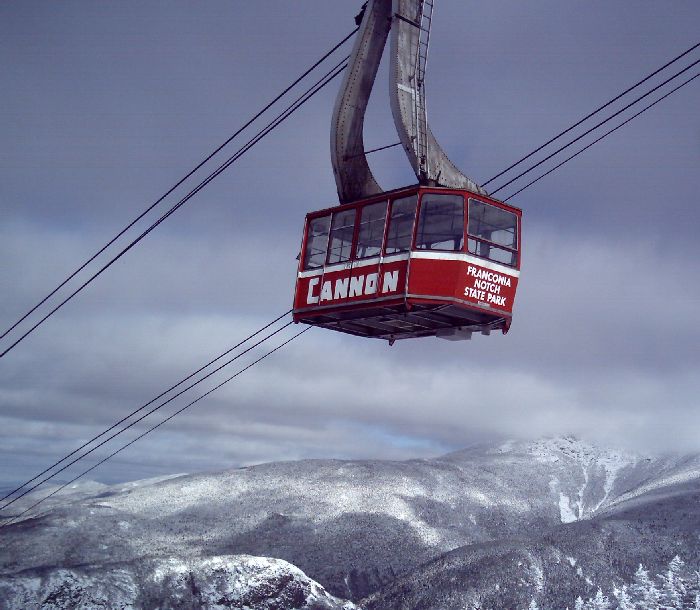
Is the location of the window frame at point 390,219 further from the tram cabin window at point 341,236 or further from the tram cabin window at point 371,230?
the tram cabin window at point 341,236

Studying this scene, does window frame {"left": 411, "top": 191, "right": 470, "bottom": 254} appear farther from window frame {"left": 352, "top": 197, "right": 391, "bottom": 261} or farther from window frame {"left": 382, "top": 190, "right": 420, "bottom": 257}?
window frame {"left": 352, "top": 197, "right": 391, "bottom": 261}

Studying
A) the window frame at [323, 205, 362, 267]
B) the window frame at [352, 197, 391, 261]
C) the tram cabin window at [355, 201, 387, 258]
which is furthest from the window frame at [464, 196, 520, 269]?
the window frame at [323, 205, 362, 267]

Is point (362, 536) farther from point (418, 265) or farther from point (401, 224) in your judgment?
point (418, 265)

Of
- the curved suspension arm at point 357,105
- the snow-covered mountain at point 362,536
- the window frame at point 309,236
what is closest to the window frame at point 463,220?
the window frame at point 309,236

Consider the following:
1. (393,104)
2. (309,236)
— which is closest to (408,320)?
(309,236)

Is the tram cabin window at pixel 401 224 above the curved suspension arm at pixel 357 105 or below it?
below

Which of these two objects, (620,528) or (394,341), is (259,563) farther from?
(394,341)
